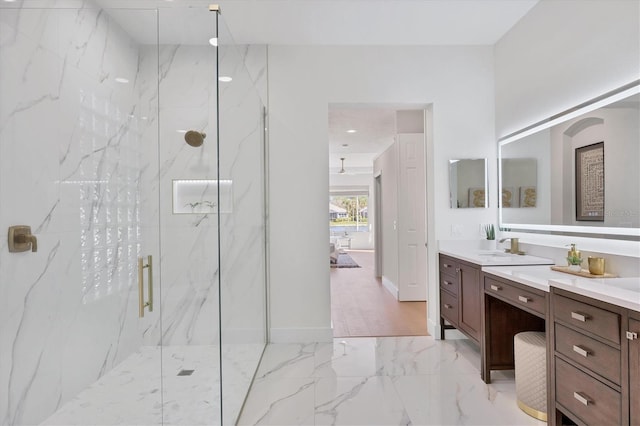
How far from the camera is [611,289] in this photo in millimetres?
1635

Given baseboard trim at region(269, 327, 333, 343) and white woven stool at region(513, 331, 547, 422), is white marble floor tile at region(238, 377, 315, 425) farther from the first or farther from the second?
white woven stool at region(513, 331, 547, 422)

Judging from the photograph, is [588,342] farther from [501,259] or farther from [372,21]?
[372,21]

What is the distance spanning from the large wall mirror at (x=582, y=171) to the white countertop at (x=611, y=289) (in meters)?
0.33

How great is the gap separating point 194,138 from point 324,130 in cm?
186

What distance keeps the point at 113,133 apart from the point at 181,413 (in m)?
→ 1.55

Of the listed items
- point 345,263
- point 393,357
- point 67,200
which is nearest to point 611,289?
point 393,357

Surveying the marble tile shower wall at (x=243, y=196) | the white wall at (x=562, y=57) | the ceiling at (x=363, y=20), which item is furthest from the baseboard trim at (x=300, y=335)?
the ceiling at (x=363, y=20)

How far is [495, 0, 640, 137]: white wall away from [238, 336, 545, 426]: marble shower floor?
6.75 feet

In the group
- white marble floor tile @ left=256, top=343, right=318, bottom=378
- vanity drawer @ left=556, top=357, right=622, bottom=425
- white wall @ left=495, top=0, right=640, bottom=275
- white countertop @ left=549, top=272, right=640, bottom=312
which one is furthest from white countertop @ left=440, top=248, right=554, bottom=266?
white marble floor tile @ left=256, top=343, right=318, bottom=378

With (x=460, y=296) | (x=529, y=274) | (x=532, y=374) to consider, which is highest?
(x=529, y=274)

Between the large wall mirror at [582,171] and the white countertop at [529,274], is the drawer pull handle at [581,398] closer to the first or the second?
the white countertop at [529,274]

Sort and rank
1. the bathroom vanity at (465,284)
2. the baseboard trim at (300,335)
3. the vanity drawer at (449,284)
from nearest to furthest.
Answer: the bathroom vanity at (465,284), the vanity drawer at (449,284), the baseboard trim at (300,335)

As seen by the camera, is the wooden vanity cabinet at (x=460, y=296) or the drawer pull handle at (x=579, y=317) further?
the wooden vanity cabinet at (x=460, y=296)

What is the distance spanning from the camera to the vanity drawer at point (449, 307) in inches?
124
